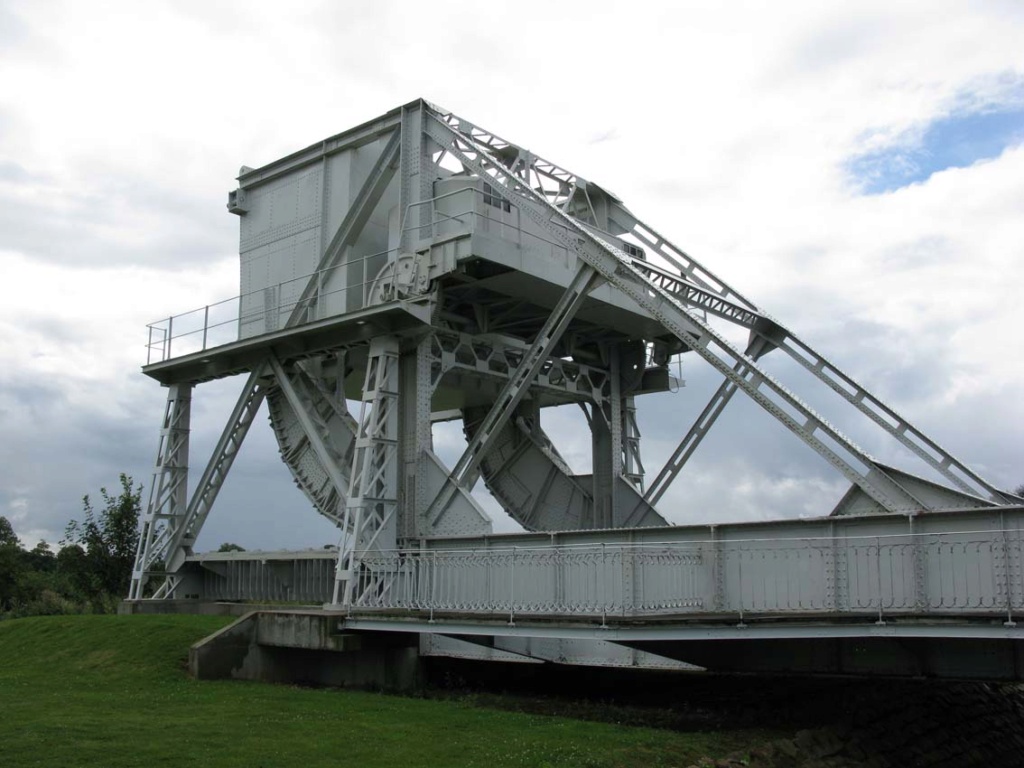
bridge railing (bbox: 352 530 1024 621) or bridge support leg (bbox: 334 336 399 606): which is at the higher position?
bridge support leg (bbox: 334 336 399 606)

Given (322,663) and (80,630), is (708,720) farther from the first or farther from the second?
(80,630)

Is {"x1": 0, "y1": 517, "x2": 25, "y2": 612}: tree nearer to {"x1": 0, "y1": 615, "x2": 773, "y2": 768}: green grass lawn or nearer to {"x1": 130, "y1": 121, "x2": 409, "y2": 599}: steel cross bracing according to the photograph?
{"x1": 130, "y1": 121, "x2": 409, "y2": 599}: steel cross bracing

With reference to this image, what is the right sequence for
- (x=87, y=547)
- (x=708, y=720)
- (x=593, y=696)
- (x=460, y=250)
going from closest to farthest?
(x=708, y=720) < (x=593, y=696) < (x=460, y=250) < (x=87, y=547)

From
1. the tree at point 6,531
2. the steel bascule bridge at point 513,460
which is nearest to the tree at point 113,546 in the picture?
the steel bascule bridge at point 513,460

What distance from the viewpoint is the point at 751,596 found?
51.7ft

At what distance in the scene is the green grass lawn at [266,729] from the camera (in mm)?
12602

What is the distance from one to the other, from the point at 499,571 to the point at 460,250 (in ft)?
23.8

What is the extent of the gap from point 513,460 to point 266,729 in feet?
50.5

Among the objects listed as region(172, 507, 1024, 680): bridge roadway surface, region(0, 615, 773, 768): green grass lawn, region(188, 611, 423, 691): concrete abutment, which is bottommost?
region(0, 615, 773, 768): green grass lawn

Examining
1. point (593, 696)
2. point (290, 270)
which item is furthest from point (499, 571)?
point (290, 270)

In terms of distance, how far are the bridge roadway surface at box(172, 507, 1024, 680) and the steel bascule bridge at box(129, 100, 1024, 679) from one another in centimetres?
4

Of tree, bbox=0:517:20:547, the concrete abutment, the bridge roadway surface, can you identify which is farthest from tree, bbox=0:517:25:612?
the bridge roadway surface

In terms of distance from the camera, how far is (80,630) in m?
23.6

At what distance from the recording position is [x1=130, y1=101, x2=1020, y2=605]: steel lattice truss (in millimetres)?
22234
